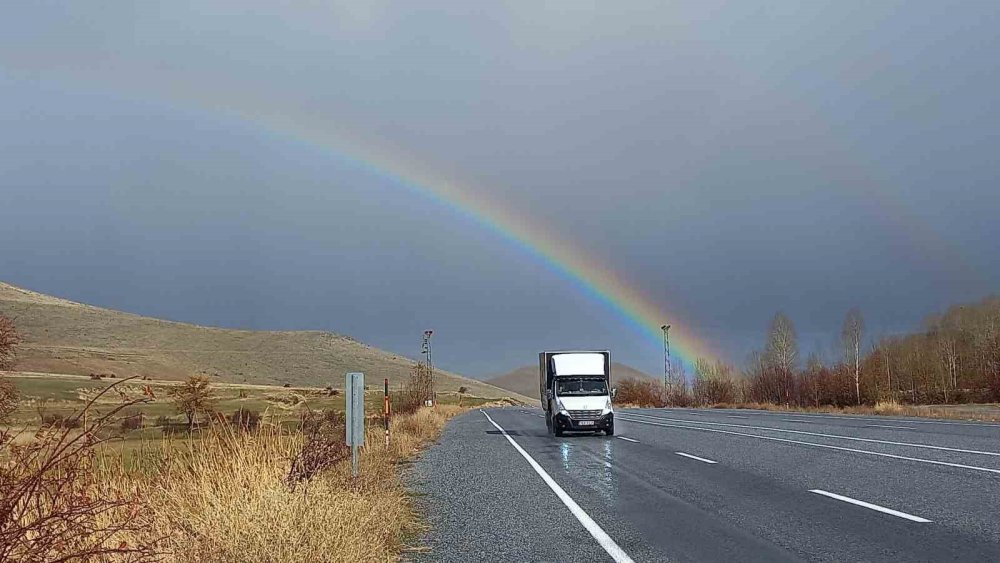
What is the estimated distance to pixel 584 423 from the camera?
2616 centimetres

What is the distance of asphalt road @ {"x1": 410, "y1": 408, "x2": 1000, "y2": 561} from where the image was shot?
25.4 ft

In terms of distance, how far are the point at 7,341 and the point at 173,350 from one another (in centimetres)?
13088

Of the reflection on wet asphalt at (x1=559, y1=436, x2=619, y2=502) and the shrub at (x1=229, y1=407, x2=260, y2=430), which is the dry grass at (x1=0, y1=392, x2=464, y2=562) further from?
the reflection on wet asphalt at (x1=559, y1=436, x2=619, y2=502)

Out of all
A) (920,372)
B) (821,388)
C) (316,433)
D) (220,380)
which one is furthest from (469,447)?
(220,380)

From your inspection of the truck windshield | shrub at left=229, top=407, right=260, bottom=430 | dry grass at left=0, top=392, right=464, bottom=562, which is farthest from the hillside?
dry grass at left=0, top=392, right=464, bottom=562

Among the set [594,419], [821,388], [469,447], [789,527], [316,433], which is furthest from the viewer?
[821,388]

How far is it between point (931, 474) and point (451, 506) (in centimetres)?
848

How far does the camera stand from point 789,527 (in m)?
8.73

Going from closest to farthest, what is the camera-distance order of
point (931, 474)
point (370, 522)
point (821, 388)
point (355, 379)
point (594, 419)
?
point (370, 522) < point (355, 379) < point (931, 474) < point (594, 419) < point (821, 388)

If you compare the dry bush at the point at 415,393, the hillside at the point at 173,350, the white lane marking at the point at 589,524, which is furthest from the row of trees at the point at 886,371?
the hillside at the point at 173,350

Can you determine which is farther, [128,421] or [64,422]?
[128,421]

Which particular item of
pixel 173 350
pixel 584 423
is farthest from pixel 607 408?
pixel 173 350

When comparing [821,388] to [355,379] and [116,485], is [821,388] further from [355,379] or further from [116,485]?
[116,485]

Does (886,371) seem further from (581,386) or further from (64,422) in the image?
(64,422)
